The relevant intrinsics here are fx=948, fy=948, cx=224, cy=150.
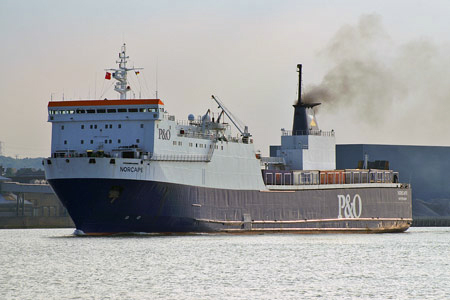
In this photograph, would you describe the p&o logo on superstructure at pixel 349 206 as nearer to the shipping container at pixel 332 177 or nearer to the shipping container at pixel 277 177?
the shipping container at pixel 332 177

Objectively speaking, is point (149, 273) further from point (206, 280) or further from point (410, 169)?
point (410, 169)

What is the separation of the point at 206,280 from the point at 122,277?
384 centimetres

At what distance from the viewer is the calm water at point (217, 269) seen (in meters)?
38.2

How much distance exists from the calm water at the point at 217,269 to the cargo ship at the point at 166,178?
2082 millimetres

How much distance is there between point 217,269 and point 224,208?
23736 mm

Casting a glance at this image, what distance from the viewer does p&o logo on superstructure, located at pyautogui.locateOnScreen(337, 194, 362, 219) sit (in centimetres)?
8094

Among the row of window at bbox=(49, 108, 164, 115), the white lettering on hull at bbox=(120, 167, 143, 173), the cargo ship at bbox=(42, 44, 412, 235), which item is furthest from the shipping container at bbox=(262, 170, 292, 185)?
the white lettering on hull at bbox=(120, 167, 143, 173)

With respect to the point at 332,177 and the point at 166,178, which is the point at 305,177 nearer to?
the point at 332,177

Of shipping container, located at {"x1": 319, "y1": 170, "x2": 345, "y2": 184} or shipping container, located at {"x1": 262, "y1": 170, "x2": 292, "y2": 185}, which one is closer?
shipping container, located at {"x1": 262, "y1": 170, "x2": 292, "y2": 185}

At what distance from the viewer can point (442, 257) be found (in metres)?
54.9

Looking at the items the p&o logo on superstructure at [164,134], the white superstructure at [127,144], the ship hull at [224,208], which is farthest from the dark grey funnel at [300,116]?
the p&o logo on superstructure at [164,134]

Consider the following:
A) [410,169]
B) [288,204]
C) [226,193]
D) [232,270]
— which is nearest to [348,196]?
[288,204]

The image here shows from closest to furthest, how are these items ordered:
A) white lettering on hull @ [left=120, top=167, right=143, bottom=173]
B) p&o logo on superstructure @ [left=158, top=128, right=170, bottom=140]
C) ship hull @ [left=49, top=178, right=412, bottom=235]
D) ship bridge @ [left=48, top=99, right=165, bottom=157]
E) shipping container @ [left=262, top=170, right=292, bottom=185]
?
white lettering on hull @ [left=120, top=167, right=143, bottom=173] → ship hull @ [left=49, top=178, right=412, bottom=235] → ship bridge @ [left=48, top=99, right=165, bottom=157] → p&o logo on superstructure @ [left=158, top=128, right=170, bottom=140] → shipping container @ [left=262, top=170, right=292, bottom=185]

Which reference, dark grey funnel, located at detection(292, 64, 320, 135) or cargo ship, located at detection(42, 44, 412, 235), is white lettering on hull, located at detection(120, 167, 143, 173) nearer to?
cargo ship, located at detection(42, 44, 412, 235)
